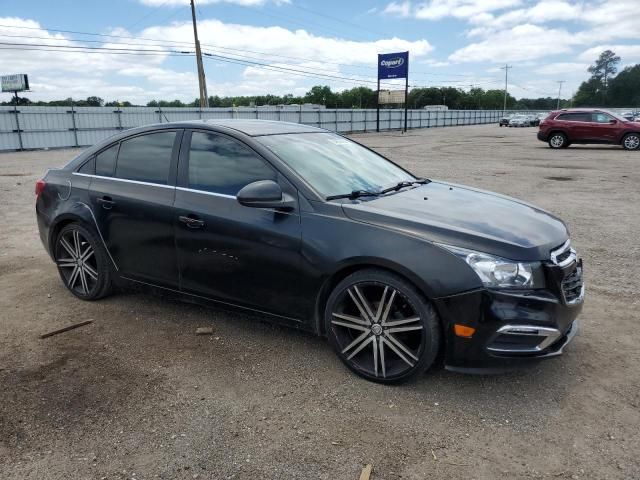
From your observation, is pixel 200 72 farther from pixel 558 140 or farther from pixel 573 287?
pixel 573 287

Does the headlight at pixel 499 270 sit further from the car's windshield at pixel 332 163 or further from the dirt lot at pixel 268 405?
the car's windshield at pixel 332 163

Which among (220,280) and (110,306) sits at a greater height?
(220,280)

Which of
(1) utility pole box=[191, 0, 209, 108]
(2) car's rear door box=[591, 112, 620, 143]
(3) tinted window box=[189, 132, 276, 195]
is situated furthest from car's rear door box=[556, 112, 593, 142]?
(1) utility pole box=[191, 0, 209, 108]

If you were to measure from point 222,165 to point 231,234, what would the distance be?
57 cm

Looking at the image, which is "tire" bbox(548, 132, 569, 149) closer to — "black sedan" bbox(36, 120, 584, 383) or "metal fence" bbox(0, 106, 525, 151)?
"metal fence" bbox(0, 106, 525, 151)

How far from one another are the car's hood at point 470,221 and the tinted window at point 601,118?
20319 mm

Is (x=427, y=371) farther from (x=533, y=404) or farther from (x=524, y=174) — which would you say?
(x=524, y=174)

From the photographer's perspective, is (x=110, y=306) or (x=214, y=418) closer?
(x=214, y=418)

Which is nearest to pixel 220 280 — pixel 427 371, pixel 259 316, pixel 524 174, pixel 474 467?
pixel 259 316

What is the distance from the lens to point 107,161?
464 centimetres

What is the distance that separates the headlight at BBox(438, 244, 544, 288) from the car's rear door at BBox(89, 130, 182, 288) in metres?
2.23

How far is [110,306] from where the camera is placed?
475 centimetres

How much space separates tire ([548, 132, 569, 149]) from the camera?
22.6 meters

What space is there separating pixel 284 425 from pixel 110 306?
2.48m
